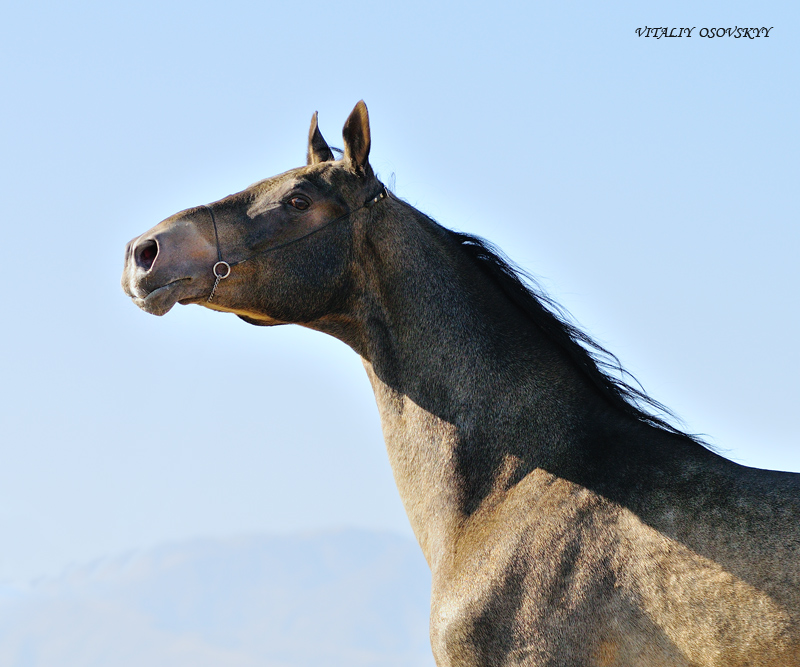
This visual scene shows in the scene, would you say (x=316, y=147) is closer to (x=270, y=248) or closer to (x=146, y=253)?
(x=270, y=248)

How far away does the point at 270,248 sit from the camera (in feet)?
19.7

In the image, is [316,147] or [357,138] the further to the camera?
[316,147]

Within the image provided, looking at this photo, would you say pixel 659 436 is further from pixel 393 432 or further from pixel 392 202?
pixel 392 202

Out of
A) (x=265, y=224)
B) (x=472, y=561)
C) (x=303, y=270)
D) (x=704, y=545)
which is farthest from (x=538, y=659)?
(x=265, y=224)

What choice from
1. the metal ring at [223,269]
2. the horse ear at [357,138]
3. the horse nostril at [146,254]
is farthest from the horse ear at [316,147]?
the horse nostril at [146,254]

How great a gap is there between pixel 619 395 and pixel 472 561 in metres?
1.50

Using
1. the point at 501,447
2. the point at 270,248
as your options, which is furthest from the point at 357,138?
the point at 501,447

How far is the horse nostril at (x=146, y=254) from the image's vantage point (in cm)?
571

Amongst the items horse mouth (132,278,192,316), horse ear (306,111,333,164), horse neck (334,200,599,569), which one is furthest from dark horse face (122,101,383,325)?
horse ear (306,111,333,164)

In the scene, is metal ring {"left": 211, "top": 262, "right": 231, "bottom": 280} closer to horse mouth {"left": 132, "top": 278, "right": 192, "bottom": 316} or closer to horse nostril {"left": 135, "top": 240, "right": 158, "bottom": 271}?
horse mouth {"left": 132, "top": 278, "right": 192, "bottom": 316}

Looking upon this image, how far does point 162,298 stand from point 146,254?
0.31 metres

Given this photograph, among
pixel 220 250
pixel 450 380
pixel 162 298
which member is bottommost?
pixel 450 380

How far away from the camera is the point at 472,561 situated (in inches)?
210

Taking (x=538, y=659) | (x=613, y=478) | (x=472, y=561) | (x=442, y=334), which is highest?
(x=442, y=334)
